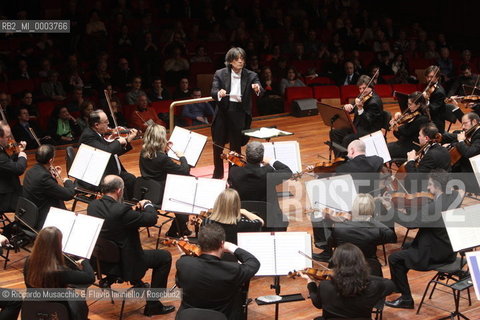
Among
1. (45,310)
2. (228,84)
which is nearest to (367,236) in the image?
(45,310)

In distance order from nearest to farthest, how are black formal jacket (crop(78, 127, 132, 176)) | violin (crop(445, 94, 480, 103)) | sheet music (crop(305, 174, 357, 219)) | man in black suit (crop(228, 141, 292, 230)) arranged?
sheet music (crop(305, 174, 357, 219)), man in black suit (crop(228, 141, 292, 230)), black formal jacket (crop(78, 127, 132, 176)), violin (crop(445, 94, 480, 103))

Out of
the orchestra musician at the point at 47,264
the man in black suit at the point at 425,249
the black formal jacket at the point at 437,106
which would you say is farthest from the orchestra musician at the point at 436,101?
the orchestra musician at the point at 47,264

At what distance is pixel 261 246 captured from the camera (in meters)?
5.57

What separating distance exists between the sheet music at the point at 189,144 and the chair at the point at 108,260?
2.22 m

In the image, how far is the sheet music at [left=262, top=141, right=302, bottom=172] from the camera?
7.75 m

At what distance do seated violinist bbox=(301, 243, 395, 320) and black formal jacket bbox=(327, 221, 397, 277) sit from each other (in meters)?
0.97

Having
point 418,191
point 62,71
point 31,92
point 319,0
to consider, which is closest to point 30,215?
point 418,191

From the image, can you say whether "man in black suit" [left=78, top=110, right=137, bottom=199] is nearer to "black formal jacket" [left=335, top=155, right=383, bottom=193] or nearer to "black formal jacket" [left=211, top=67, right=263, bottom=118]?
"black formal jacket" [left=211, top=67, right=263, bottom=118]

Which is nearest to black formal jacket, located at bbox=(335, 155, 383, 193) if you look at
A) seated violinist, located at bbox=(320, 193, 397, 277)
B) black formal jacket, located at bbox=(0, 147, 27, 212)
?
seated violinist, located at bbox=(320, 193, 397, 277)

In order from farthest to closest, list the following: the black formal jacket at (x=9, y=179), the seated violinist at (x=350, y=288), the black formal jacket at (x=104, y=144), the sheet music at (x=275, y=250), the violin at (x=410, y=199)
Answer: the black formal jacket at (x=104, y=144) < the black formal jacket at (x=9, y=179) < the violin at (x=410, y=199) < the sheet music at (x=275, y=250) < the seated violinist at (x=350, y=288)

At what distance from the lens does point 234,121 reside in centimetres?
880

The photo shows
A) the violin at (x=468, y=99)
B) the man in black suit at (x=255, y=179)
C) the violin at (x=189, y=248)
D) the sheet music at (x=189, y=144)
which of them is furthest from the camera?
the violin at (x=468, y=99)

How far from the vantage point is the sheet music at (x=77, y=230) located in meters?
5.64

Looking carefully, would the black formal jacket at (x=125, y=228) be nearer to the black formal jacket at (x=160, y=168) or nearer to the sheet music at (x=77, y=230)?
the sheet music at (x=77, y=230)
